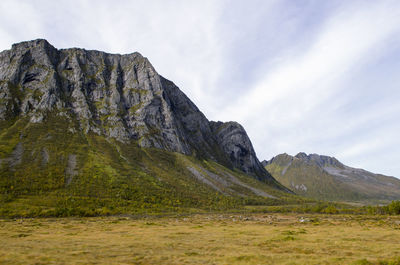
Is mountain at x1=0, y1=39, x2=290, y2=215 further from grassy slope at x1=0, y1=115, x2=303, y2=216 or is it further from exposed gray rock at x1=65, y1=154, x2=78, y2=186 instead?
grassy slope at x1=0, y1=115, x2=303, y2=216

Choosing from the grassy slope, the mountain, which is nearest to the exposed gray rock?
the mountain

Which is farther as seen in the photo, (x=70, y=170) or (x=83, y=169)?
(x=83, y=169)

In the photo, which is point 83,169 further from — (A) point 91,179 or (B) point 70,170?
(A) point 91,179

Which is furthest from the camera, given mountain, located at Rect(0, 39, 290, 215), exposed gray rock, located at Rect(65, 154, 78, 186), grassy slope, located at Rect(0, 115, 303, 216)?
exposed gray rock, located at Rect(65, 154, 78, 186)

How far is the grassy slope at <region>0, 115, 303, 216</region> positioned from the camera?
88688mm

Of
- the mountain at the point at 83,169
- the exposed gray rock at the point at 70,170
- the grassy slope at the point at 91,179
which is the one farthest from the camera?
the exposed gray rock at the point at 70,170

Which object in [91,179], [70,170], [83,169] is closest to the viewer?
[91,179]

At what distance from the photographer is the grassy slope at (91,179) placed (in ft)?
291

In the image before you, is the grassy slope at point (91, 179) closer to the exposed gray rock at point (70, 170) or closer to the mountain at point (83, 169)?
the mountain at point (83, 169)

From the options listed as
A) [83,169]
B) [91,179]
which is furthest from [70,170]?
[91,179]

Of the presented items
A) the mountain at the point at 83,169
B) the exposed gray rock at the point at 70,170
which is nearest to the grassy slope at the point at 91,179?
the mountain at the point at 83,169

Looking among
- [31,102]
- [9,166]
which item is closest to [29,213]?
[9,166]

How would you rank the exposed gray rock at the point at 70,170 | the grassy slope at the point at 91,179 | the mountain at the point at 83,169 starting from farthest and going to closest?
the exposed gray rock at the point at 70,170 < the mountain at the point at 83,169 < the grassy slope at the point at 91,179

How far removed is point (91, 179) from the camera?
119625 millimetres
